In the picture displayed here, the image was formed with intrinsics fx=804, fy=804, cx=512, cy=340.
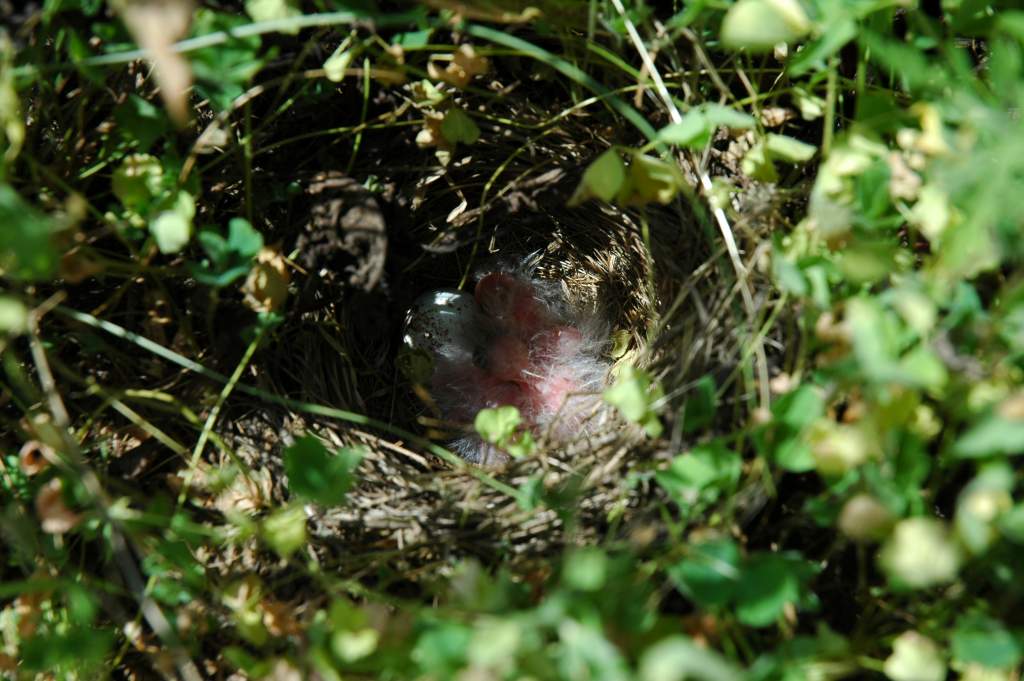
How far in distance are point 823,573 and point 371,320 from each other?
72 centimetres

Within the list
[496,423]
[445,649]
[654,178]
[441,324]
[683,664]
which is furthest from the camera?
[441,324]

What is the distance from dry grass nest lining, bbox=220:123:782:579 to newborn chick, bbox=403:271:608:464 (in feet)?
0.21

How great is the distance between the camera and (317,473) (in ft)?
2.77

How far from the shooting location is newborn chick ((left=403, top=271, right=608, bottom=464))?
1.53 meters

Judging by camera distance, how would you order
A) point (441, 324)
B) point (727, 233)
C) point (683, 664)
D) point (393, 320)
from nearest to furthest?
1. point (683, 664)
2. point (727, 233)
3. point (393, 320)
4. point (441, 324)

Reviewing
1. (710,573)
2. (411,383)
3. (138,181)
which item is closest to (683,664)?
(710,573)

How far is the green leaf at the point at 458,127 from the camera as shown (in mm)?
1101

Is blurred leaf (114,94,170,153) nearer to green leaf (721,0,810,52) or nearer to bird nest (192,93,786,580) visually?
bird nest (192,93,786,580)

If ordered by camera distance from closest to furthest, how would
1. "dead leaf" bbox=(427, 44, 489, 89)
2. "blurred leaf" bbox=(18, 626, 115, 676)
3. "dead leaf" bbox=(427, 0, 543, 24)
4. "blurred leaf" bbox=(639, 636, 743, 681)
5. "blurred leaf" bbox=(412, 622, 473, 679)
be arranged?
"blurred leaf" bbox=(639, 636, 743, 681) → "blurred leaf" bbox=(412, 622, 473, 679) → "blurred leaf" bbox=(18, 626, 115, 676) → "dead leaf" bbox=(427, 0, 543, 24) → "dead leaf" bbox=(427, 44, 489, 89)

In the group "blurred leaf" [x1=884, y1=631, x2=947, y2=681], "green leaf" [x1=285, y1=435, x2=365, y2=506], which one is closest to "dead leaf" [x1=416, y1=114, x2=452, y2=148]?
"green leaf" [x1=285, y1=435, x2=365, y2=506]

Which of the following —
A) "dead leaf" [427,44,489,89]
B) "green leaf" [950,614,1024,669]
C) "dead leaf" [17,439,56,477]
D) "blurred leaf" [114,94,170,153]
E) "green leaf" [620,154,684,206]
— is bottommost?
"dead leaf" [17,439,56,477]

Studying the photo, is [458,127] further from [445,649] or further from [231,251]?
[445,649]

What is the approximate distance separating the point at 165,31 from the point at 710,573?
670mm

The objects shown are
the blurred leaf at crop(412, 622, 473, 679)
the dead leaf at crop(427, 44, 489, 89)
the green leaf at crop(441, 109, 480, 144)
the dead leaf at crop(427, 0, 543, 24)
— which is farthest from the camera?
the green leaf at crop(441, 109, 480, 144)
